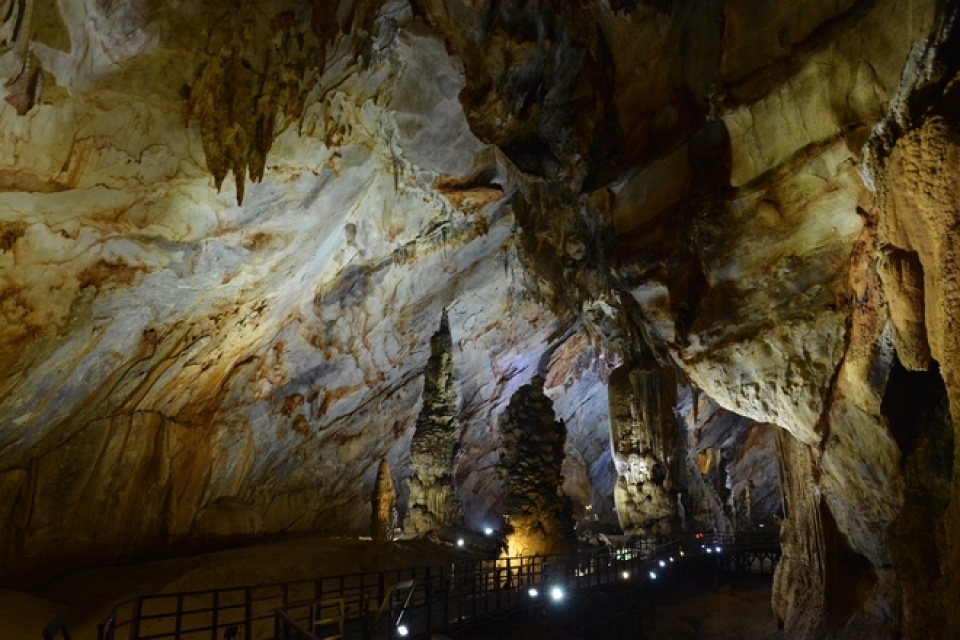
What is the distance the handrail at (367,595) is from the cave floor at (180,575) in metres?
0.26

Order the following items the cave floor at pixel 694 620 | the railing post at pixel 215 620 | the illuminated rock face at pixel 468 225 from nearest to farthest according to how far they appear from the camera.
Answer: the railing post at pixel 215 620 → the illuminated rock face at pixel 468 225 → the cave floor at pixel 694 620

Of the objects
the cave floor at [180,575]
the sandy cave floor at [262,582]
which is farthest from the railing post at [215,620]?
the cave floor at [180,575]

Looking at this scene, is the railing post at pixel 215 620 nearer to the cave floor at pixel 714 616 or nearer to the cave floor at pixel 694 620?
the cave floor at pixel 694 620

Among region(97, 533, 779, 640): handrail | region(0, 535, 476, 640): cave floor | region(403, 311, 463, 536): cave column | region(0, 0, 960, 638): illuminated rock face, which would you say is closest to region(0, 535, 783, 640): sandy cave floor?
region(0, 535, 476, 640): cave floor

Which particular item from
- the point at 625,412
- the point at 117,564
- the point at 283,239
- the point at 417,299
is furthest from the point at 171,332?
the point at 625,412

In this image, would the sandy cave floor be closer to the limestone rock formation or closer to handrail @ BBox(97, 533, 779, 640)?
handrail @ BBox(97, 533, 779, 640)

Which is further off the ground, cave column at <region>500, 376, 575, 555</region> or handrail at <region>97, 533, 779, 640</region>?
cave column at <region>500, 376, 575, 555</region>

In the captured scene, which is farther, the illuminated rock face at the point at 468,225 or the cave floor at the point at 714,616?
the cave floor at the point at 714,616

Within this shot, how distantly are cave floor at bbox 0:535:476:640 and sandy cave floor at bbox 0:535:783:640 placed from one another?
0.01 m

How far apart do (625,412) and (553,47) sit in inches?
481

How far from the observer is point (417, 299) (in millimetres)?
15945

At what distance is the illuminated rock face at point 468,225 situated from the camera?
6.52 meters

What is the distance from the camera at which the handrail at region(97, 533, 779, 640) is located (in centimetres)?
655

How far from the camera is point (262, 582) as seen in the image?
10.5 metres
